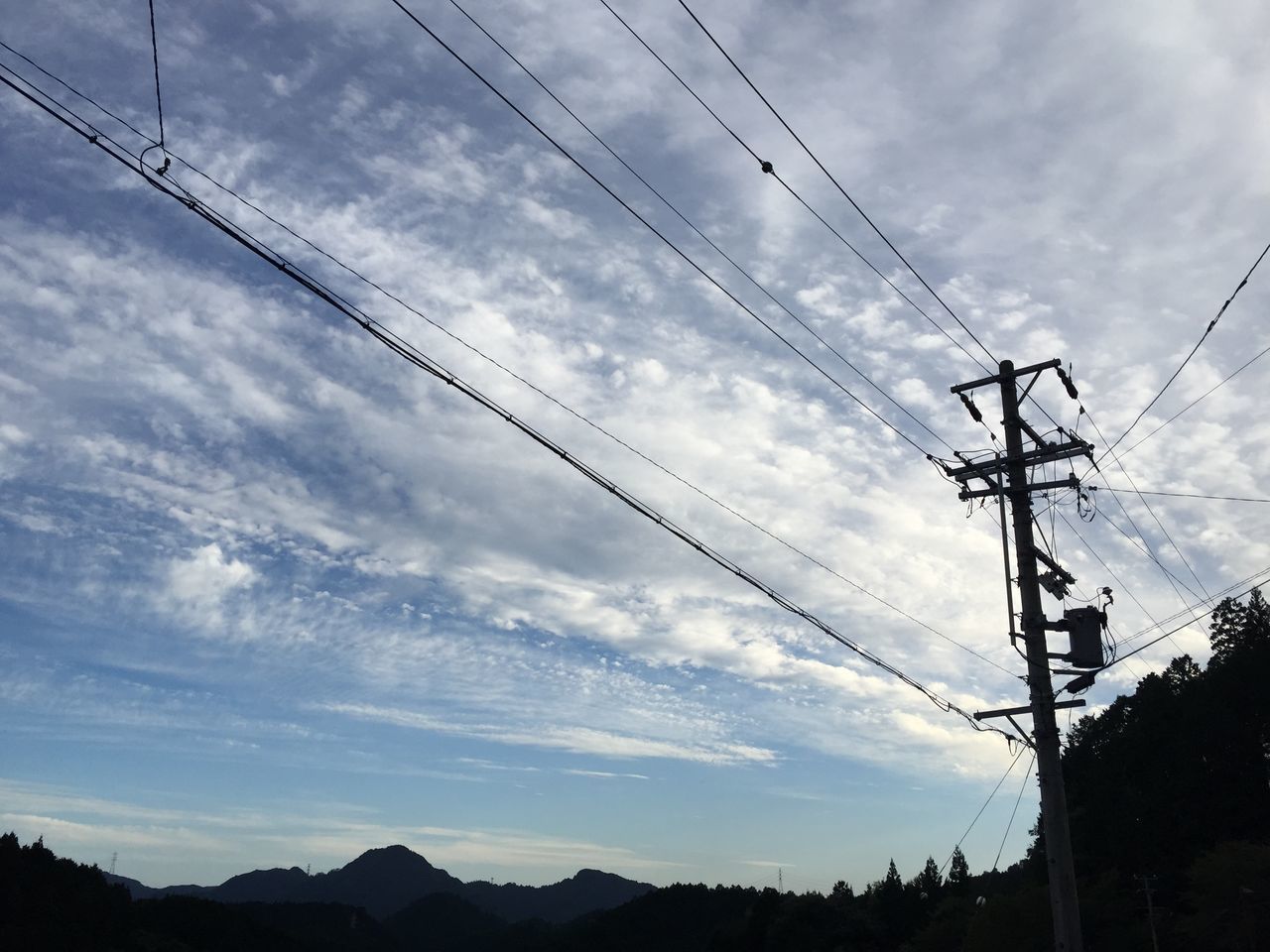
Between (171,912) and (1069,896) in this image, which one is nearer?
(1069,896)

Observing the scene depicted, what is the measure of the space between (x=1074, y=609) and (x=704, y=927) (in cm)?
20183

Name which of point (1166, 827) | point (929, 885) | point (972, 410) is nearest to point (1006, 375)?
point (972, 410)

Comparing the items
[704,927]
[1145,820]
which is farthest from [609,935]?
[1145,820]

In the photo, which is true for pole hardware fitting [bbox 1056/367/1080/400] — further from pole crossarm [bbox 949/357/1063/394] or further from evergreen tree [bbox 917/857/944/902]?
evergreen tree [bbox 917/857/944/902]

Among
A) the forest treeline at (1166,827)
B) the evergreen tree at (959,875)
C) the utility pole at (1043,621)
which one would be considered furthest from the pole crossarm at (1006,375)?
the evergreen tree at (959,875)

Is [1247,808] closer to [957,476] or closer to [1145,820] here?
[1145,820]

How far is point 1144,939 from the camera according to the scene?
5738 centimetres

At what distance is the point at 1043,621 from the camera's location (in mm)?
17344

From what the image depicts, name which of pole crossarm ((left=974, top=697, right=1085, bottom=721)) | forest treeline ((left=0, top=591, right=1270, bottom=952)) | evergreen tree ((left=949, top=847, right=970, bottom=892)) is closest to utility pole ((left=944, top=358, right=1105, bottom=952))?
pole crossarm ((left=974, top=697, right=1085, bottom=721))

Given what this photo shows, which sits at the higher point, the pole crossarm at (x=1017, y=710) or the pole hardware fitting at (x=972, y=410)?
the pole hardware fitting at (x=972, y=410)

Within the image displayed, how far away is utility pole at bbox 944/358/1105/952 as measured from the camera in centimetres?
1551

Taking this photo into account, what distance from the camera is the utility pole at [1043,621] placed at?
50.9ft

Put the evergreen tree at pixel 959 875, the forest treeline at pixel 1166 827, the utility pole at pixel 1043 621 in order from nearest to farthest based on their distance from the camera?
the utility pole at pixel 1043 621 → the forest treeline at pixel 1166 827 → the evergreen tree at pixel 959 875

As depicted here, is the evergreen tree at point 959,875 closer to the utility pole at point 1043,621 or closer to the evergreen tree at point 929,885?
the evergreen tree at point 929,885
